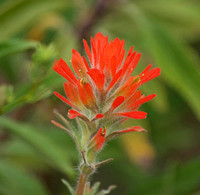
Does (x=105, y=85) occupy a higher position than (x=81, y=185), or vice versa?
(x=105, y=85)

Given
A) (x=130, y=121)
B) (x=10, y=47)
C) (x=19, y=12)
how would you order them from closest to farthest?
1. (x=10, y=47)
2. (x=19, y=12)
3. (x=130, y=121)

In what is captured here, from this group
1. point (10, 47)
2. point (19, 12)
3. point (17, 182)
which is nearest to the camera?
point (10, 47)

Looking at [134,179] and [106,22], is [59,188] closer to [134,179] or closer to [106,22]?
[134,179]

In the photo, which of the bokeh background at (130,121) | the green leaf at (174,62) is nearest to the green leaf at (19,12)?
the bokeh background at (130,121)

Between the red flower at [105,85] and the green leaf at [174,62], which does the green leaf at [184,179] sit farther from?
the red flower at [105,85]

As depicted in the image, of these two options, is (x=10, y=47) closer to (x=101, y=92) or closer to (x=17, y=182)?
(x=101, y=92)

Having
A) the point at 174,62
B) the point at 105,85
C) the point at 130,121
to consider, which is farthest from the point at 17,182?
the point at 105,85
